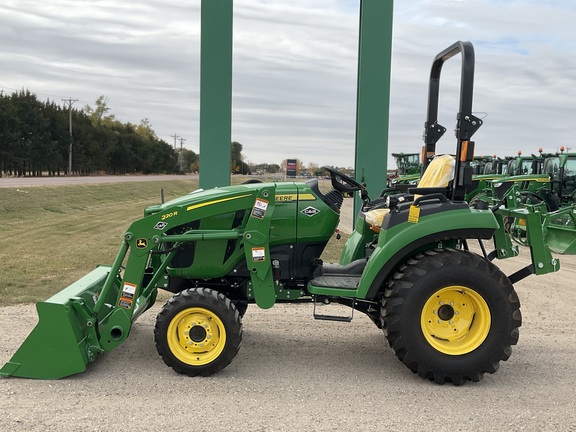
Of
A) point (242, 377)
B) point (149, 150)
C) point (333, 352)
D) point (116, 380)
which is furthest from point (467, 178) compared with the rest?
point (149, 150)

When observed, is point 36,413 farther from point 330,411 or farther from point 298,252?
point 298,252

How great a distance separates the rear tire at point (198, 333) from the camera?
13.3 feet

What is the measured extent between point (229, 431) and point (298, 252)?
5.48 feet

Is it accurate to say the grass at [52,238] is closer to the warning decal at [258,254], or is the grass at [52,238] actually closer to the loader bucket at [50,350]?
the warning decal at [258,254]


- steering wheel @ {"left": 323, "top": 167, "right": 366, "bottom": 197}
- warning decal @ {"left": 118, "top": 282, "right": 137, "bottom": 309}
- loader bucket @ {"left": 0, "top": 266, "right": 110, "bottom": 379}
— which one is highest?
steering wheel @ {"left": 323, "top": 167, "right": 366, "bottom": 197}

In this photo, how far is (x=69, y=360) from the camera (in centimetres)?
392

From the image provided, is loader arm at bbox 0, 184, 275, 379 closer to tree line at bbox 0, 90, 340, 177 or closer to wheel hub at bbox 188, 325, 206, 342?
wheel hub at bbox 188, 325, 206, 342

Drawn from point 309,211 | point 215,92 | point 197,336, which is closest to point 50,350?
point 197,336

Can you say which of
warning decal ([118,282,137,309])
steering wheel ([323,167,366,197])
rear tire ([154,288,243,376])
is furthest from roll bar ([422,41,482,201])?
warning decal ([118,282,137,309])

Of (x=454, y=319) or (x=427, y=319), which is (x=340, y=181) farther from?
(x=454, y=319)

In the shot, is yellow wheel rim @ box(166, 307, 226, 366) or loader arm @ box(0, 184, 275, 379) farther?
yellow wheel rim @ box(166, 307, 226, 366)

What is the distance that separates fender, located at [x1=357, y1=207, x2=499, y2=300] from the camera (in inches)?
160

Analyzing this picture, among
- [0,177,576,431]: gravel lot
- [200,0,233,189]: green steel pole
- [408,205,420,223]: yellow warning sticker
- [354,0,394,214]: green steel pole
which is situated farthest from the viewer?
[354,0,394,214]: green steel pole

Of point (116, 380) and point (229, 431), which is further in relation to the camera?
point (116, 380)
